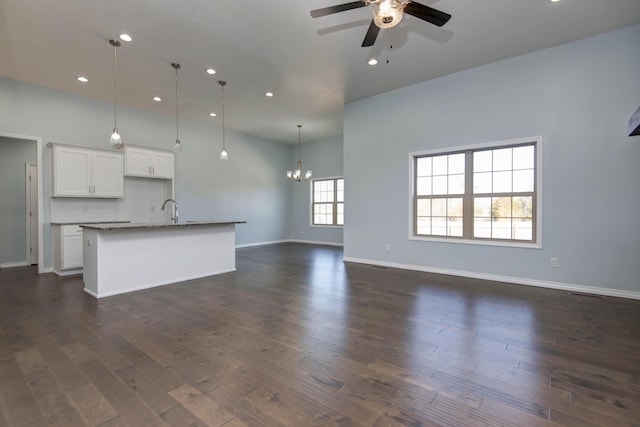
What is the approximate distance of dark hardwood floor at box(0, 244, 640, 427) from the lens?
5.46 feet

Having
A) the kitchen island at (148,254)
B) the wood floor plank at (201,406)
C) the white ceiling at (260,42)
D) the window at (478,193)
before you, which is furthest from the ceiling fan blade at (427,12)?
the kitchen island at (148,254)

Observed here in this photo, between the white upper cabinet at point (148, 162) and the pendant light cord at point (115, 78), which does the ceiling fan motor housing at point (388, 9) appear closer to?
the pendant light cord at point (115, 78)

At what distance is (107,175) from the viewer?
5.73 metres

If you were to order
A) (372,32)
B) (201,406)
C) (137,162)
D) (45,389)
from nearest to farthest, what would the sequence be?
(201,406) < (45,389) < (372,32) < (137,162)

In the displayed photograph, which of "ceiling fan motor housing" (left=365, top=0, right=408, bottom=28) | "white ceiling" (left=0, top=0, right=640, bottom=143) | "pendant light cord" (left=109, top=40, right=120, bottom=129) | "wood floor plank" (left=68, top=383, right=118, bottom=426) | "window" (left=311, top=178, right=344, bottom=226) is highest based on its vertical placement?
"white ceiling" (left=0, top=0, right=640, bottom=143)

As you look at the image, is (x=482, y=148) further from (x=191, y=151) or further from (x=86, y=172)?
(x=86, y=172)

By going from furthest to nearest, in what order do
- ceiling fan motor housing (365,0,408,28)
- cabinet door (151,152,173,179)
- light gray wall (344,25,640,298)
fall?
cabinet door (151,152,173,179) → light gray wall (344,25,640,298) → ceiling fan motor housing (365,0,408,28)

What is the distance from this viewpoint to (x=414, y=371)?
208cm

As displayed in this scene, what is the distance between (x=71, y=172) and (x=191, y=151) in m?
2.58

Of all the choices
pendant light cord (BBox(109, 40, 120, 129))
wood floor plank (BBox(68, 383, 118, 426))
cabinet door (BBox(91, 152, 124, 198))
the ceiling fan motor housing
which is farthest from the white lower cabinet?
the ceiling fan motor housing

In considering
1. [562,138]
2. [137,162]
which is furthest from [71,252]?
[562,138]

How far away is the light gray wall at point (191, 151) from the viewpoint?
5.18 m

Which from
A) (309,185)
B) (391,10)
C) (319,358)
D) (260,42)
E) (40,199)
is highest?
(260,42)

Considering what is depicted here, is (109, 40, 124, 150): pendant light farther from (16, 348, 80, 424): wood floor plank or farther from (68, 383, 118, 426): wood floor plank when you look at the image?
(68, 383, 118, 426): wood floor plank
